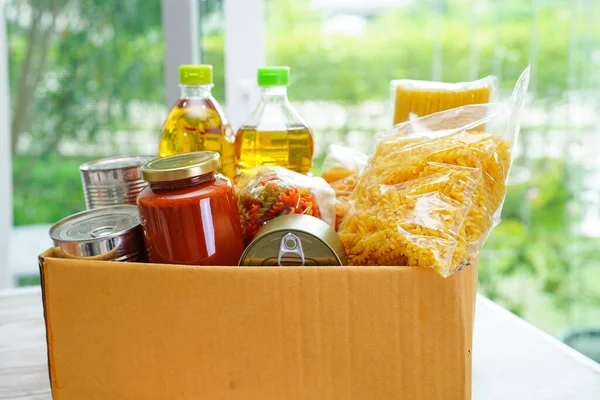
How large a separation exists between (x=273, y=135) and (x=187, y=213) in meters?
0.25

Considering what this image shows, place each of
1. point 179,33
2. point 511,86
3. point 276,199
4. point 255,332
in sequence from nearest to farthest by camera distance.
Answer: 1. point 255,332
2. point 276,199
3. point 179,33
4. point 511,86

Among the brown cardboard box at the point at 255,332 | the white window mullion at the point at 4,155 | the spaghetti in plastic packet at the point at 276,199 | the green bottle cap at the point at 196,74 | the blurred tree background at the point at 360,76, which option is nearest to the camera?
the brown cardboard box at the point at 255,332

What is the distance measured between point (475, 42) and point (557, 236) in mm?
842

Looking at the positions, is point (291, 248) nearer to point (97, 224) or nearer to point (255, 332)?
point (255, 332)

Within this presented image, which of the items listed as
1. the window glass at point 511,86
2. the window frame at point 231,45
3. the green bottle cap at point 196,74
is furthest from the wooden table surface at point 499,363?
the window glass at point 511,86

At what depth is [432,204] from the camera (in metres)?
0.59

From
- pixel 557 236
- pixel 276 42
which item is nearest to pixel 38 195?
pixel 276 42

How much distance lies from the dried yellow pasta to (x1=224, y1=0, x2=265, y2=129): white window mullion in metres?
1.03

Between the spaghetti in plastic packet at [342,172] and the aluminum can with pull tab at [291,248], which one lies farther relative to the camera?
the spaghetti in plastic packet at [342,172]

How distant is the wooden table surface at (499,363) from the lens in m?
0.67

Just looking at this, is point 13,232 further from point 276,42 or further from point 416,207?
point 416,207

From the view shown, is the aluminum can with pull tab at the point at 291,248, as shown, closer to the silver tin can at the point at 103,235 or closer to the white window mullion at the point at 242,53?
the silver tin can at the point at 103,235

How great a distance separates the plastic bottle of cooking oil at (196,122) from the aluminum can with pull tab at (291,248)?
23 cm

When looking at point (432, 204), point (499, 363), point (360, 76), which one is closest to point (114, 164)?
point (432, 204)
